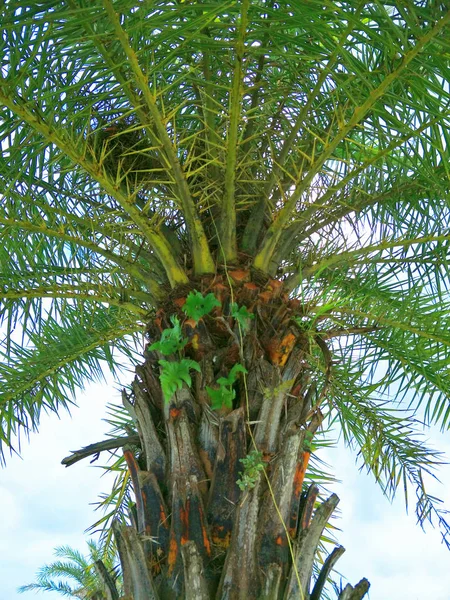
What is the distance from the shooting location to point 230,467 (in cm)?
285

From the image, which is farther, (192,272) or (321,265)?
(321,265)

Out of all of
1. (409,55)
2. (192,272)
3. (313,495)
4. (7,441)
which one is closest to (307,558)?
(313,495)

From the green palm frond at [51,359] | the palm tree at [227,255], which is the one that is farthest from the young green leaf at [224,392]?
the green palm frond at [51,359]

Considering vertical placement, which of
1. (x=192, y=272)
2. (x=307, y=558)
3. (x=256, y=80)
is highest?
(x=256, y=80)

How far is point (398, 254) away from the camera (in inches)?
160

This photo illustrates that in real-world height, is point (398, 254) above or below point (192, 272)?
above

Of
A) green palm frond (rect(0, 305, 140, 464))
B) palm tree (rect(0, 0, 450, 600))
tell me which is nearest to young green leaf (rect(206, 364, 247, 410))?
palm tree (rect(0, 0, 450, 600))

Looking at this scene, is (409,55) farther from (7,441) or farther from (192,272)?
(7,441)

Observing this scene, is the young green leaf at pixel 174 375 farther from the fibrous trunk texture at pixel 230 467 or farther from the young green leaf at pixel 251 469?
the young green leaf at pixel 251 469

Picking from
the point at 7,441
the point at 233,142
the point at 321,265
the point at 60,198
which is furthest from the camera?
the point at 7,441

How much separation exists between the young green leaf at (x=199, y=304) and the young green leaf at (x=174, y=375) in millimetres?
227

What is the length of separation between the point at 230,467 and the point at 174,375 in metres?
0.44

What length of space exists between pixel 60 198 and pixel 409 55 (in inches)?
82.5

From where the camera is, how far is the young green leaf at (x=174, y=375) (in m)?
2.99
